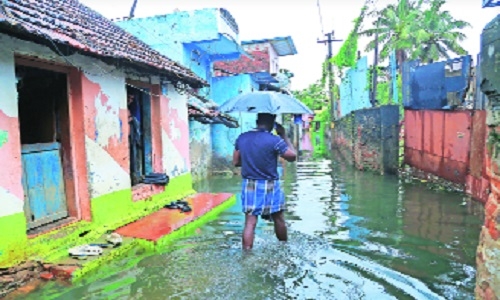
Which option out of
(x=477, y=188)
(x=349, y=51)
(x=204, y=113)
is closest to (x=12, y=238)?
(x=204, y=113)

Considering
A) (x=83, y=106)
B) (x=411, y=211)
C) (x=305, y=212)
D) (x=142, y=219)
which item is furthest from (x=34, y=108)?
(x=411, y=211)

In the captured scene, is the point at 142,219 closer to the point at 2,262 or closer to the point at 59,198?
the point at 59,198

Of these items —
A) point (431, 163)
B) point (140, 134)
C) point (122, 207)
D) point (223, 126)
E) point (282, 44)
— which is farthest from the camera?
point (282, 44)

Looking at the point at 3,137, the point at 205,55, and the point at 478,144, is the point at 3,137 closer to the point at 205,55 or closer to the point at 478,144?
the point at 478,144

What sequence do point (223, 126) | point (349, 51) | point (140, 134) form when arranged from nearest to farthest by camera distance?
point (140, 134), point (223, 126), point (349, 51)

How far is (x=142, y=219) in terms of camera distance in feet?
23.6

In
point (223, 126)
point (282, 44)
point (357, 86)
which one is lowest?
point (223, 126)

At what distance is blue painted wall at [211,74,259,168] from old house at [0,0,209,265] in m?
8.17

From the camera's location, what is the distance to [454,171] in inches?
391

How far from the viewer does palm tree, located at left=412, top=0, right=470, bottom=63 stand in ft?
96.9

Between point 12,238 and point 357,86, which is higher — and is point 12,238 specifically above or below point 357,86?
below

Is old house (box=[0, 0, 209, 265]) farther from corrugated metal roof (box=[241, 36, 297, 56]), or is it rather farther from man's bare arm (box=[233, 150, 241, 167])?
corrugated metal roof (box=[241, 36, 297, 56])

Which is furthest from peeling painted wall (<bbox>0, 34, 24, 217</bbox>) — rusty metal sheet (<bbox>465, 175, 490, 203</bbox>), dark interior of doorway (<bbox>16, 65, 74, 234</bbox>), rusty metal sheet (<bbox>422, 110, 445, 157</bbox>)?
rusty metal sheet (<bbox>422, 110, 445, 157</bbox>)

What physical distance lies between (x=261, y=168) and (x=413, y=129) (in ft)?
29.8
